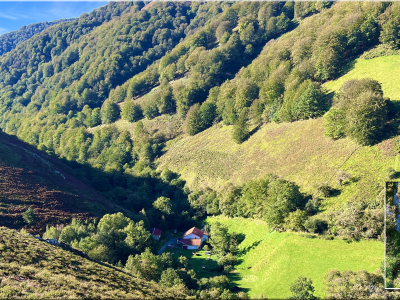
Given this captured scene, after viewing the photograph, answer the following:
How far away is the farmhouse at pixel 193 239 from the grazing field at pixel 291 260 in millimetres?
14347

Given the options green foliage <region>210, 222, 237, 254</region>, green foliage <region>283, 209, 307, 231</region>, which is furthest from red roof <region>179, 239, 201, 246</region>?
green foliage <region>283, 209, 307, 231</region>

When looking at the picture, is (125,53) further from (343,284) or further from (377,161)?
(343,284)

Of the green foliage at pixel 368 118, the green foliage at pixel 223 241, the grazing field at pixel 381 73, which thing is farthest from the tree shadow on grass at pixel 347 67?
the green foliage at pixel 223 241

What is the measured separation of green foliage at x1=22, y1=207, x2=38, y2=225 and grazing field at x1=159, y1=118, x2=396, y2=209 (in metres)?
43.5

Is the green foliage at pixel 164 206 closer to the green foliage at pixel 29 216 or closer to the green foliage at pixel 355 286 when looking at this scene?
the green foliage at pixel 29 216

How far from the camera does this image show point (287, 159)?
70.1m

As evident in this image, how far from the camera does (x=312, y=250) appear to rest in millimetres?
45312


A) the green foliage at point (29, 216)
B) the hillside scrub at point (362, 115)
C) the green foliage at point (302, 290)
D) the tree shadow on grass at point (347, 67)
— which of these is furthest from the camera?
the tree shadow on grass at point (347, 67)

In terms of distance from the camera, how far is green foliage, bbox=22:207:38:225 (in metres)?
55.0

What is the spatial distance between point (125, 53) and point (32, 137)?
276ft

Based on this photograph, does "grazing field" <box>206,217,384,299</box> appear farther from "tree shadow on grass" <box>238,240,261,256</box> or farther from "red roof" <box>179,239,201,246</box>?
"red roof" <box>179,239,201,246</box>

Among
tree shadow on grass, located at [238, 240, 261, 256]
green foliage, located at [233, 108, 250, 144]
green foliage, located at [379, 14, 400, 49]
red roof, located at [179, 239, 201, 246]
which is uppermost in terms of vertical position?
green foliage, located at [379, 14, 400, 49]

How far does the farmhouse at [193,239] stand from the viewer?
66.9 m

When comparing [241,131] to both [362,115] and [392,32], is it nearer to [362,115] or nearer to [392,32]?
[362,115]
